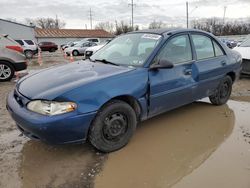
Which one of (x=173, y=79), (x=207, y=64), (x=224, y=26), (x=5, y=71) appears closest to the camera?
(x=173, y=79)

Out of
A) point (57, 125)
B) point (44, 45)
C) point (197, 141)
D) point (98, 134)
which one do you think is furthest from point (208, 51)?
point (44, 45)

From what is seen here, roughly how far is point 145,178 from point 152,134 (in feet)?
4.09

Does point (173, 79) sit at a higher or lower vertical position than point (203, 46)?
lower

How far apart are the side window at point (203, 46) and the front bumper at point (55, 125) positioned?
2.43 metres

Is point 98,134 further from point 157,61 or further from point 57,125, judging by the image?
point 157,61

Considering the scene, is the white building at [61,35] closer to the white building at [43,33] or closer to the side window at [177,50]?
the white building at [43,33]

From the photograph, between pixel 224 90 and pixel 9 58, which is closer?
pixel 224 90

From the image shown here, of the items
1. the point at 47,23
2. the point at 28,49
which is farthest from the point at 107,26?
the point at 28,49

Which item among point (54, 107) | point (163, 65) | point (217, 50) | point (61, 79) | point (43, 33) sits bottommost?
point (54, 107)

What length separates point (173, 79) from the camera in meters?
4.04

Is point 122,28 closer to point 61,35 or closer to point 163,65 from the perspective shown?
point 61,35

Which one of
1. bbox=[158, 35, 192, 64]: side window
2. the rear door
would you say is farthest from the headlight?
the rear door

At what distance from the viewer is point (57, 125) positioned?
9.71 ft

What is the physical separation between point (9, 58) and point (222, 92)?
6.51 meters
